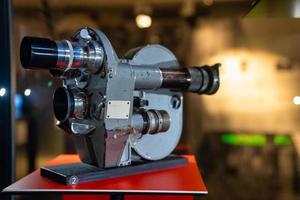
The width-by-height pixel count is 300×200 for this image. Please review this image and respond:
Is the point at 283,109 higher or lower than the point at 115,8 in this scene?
lower

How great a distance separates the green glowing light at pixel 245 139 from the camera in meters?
2.21

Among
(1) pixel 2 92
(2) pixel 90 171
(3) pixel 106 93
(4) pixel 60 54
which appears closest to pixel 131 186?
(2) pixel 90 171

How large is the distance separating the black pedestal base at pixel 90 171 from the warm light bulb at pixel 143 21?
3.33 ft

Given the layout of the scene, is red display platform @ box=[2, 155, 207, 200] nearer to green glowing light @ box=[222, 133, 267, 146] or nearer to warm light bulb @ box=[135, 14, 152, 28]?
green glowing light @ box=[222, 133, 267, 146]

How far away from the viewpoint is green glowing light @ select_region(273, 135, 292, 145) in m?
2.19

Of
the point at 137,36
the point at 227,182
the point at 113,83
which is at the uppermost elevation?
the point at 137,36

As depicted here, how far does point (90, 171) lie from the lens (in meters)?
1.29

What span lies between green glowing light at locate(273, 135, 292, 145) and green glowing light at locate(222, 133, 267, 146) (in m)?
0.06

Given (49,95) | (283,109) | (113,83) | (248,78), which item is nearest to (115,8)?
(49,95)

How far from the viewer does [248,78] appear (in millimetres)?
2215

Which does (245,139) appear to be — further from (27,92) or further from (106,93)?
(27,92)

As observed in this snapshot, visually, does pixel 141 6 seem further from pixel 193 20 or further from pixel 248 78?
pixel 248 78

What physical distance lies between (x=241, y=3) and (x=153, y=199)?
Result: 1.28 m

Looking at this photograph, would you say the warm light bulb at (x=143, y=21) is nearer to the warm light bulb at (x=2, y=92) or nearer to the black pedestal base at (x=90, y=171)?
the warm light bulb at (x=2, y=92)
